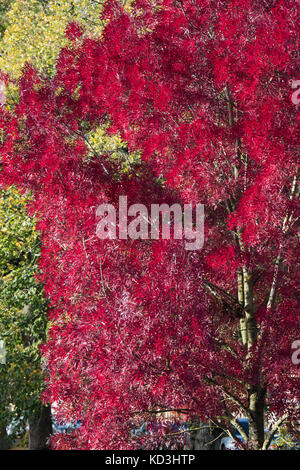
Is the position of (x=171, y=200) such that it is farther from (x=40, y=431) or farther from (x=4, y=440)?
(x=4, y=440)

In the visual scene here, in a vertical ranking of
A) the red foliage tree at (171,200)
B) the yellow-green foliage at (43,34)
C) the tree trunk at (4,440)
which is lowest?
the tree trunk at (4,440)

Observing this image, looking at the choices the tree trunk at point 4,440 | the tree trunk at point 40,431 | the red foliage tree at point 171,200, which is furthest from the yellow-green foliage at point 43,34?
the tree trunk at point 4,440

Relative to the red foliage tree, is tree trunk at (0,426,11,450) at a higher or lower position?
lower

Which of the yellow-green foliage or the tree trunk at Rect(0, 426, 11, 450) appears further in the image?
the tree trunk at Rect(0, 426, 11, 450)

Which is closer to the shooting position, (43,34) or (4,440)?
(43,34)

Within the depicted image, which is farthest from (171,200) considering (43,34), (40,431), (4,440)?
(4,440)

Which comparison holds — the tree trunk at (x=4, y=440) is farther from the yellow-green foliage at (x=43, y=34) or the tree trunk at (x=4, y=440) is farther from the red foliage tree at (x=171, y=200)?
the red foliage tree at (x=171, y=200)

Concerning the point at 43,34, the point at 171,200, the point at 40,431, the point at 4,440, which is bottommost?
the point at 4,440

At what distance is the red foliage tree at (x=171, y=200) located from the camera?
409 cm

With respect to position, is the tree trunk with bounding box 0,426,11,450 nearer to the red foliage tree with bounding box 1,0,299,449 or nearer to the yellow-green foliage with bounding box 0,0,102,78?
the yellow-green foliage with bounding box 0,0,102,78

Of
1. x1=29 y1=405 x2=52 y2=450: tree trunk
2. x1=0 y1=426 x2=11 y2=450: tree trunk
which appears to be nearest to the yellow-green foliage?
x1=29 y1=405 x2=52 y2=450: tree trunk

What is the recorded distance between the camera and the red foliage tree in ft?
13.4

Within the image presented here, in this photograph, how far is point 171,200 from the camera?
5312 millimetres

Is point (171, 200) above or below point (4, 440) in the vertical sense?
above
